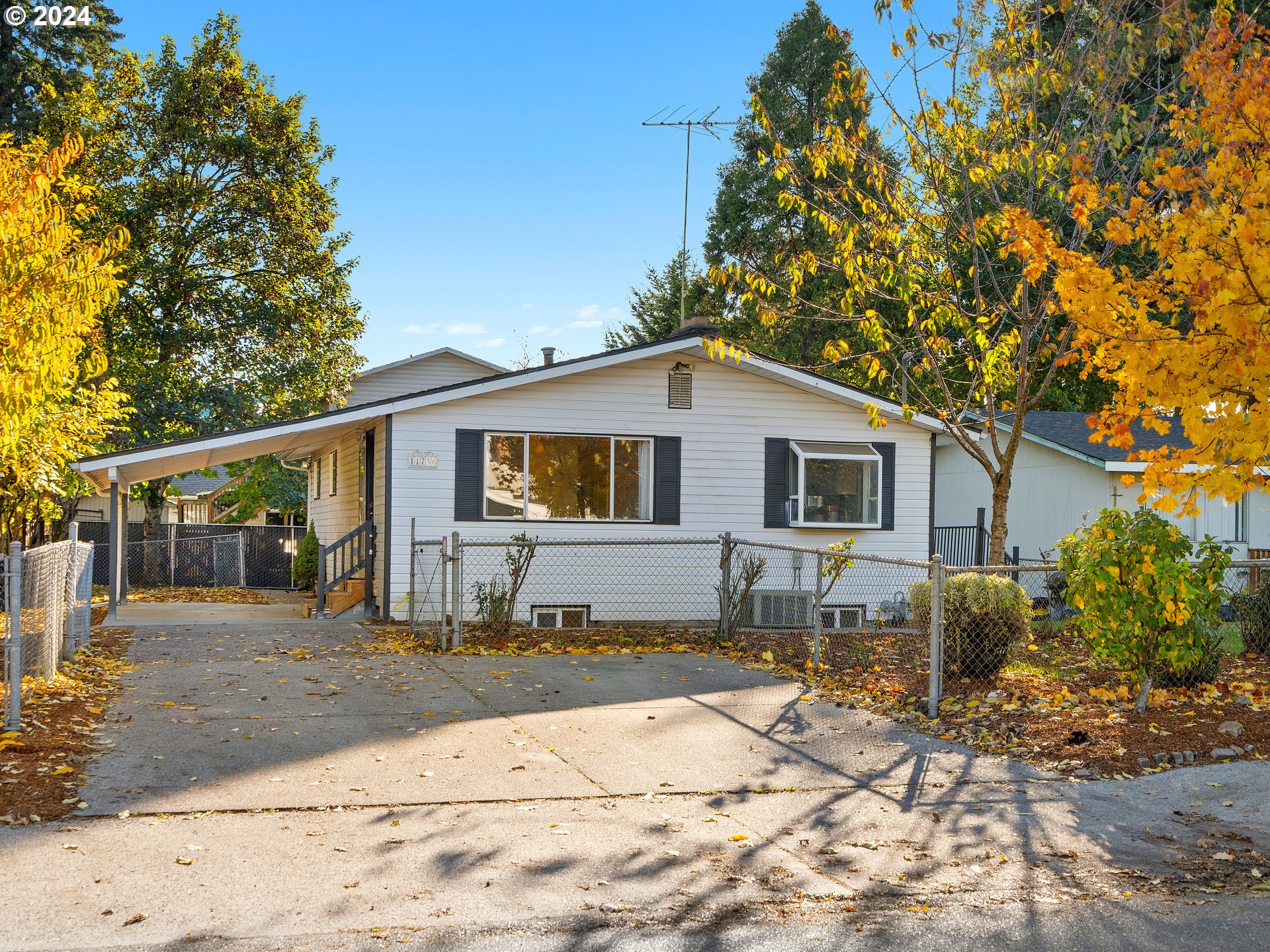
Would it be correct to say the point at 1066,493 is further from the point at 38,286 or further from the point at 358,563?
the point at 38,286

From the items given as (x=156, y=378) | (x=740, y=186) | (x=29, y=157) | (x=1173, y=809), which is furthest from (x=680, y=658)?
(x=740, y=186)

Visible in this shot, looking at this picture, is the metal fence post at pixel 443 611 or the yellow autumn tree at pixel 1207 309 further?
the metal fence post at pixel 443 611

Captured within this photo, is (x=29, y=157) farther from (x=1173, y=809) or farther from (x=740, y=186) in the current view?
(x=740, y=186)

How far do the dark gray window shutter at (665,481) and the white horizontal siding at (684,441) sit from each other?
0.09 meters

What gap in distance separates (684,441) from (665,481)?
0.61 m

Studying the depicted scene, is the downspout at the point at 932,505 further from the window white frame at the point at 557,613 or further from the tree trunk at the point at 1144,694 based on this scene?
the tree trunk at the point at 1144,694

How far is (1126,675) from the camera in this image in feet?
27.3

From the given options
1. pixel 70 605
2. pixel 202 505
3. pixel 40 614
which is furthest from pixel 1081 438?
pixel 202 505

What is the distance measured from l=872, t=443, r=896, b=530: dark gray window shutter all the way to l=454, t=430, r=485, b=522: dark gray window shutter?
18.5 feet

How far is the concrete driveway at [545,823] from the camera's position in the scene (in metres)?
4.23

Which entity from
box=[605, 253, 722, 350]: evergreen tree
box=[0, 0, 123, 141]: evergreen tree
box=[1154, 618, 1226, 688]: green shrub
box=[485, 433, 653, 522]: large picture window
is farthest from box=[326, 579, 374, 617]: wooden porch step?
box=[605, 253, 722, 350]: evergreen tree

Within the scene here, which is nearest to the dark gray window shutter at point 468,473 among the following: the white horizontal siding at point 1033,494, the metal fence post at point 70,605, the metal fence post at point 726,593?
the metal fence post at point 726,593

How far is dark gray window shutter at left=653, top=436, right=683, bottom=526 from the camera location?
47.9 ft

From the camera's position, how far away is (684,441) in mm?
14758
